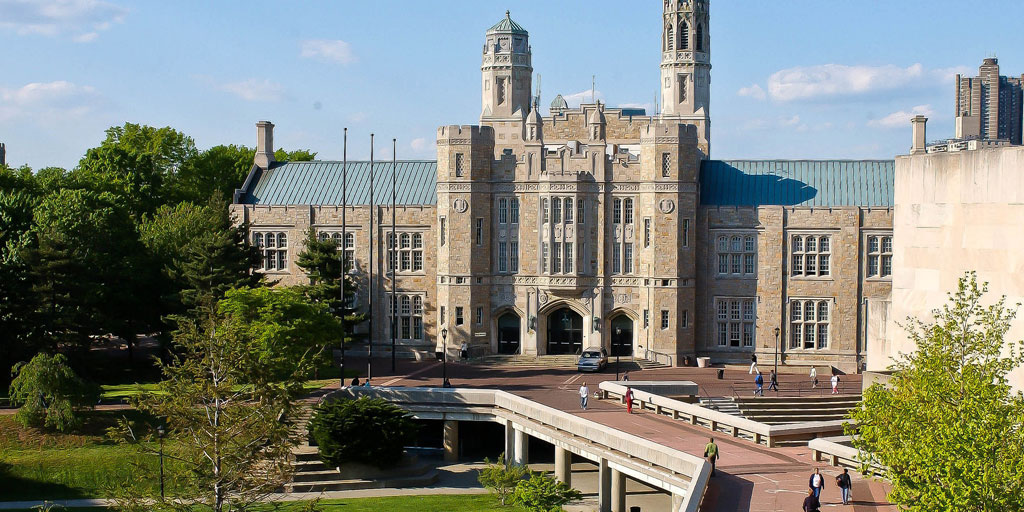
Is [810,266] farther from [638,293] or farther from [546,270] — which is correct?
[546,270]

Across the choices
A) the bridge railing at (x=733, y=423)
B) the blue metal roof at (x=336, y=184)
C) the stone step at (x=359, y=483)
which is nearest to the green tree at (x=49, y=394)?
the stone step at (x=359, y=483)

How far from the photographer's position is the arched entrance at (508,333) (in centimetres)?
6788

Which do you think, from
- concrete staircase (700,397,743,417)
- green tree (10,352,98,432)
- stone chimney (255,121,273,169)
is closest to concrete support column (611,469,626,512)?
concrete staircase (700,397,743,417)

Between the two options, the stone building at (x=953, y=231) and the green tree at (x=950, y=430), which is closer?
the green tree at (x=950, y=430)

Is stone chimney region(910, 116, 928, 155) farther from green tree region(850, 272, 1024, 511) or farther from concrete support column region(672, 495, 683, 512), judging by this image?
green tree region(850, 272, 1024, 511)

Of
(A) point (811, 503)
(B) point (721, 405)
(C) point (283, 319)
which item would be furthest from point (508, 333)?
(A) point (811, 503)

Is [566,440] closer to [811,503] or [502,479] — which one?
[502,479]

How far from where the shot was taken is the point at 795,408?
50219 mm

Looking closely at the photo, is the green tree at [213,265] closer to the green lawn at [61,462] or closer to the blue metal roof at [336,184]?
the blue metal roof at [336,184]

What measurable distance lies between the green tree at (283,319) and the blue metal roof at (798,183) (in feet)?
77.6

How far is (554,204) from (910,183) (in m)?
26.8

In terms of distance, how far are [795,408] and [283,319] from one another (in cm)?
2188

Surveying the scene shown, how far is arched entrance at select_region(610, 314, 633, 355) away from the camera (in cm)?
6681

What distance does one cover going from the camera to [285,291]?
55344 millimetres
